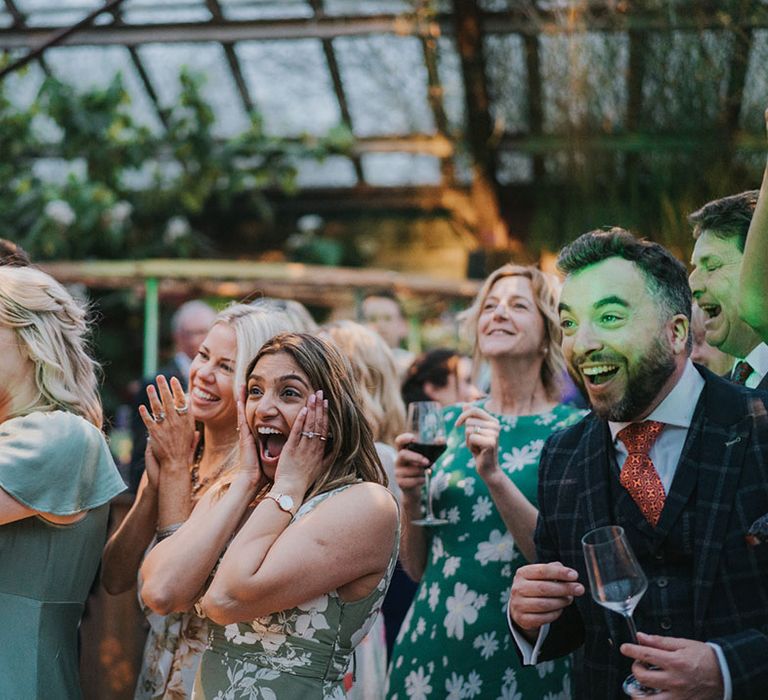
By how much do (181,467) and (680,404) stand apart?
1351mm

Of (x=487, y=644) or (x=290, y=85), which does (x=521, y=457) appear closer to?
(x=487, y=644)

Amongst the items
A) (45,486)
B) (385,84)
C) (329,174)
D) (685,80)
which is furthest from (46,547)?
(329,174)

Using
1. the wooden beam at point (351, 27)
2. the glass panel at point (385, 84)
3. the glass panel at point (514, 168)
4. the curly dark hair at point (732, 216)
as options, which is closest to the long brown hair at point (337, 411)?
the curly dark hair at point (732, 216)

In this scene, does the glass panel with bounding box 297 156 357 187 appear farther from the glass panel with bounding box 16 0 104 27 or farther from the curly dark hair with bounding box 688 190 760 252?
the curly dark hair with bounding box 688 190 760 252

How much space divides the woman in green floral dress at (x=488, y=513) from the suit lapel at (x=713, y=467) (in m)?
0.72

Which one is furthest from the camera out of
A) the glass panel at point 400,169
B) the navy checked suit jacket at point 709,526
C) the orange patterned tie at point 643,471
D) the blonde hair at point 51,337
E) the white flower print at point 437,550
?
the glass panel at point 400,169

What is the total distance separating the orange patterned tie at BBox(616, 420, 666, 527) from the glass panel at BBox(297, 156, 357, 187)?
394 inches

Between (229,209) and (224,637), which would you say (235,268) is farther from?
(224,637)

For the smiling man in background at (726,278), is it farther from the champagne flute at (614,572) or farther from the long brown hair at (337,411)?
the long brown hair at (337,411)

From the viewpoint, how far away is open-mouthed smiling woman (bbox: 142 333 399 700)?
2.16m

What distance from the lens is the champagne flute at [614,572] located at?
179cm

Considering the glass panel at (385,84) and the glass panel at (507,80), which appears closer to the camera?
the glass panel at (507,80)

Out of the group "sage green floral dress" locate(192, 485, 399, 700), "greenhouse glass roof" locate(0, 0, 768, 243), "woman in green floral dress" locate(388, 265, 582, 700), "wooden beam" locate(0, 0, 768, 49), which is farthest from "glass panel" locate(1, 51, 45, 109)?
"sage green floral dress" locate(192, 485, 399, 700)

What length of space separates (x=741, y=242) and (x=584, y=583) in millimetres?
855
